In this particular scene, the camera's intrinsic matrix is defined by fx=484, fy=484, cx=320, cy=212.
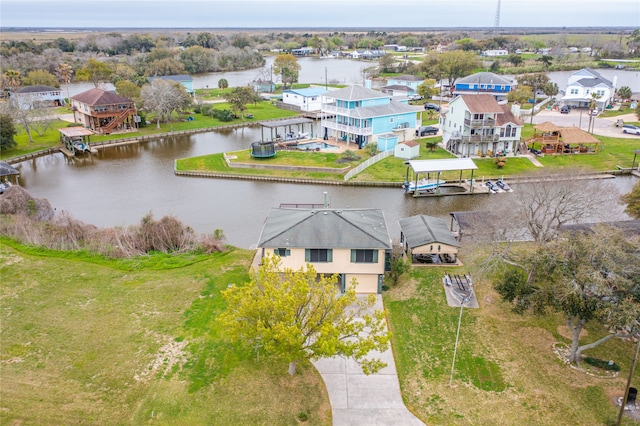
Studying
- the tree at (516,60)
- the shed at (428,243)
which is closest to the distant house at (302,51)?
the tree at (516,60)

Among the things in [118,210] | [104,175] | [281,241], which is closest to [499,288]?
[281,241]

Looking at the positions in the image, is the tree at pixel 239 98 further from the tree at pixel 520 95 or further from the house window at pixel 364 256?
the house window at pixel 364 256

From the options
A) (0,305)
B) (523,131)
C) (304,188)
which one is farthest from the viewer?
(523,131)

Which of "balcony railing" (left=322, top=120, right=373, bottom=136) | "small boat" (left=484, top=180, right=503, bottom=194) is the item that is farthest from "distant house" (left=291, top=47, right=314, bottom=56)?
"small boat" (left=484, top=180, right=503, bottom=194)

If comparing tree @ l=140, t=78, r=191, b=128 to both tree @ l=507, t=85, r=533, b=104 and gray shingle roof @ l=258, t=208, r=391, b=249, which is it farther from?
tree @ l=507, t=85, r=533, b=104

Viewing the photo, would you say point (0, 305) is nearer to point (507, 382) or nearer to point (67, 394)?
point (67, 394)
